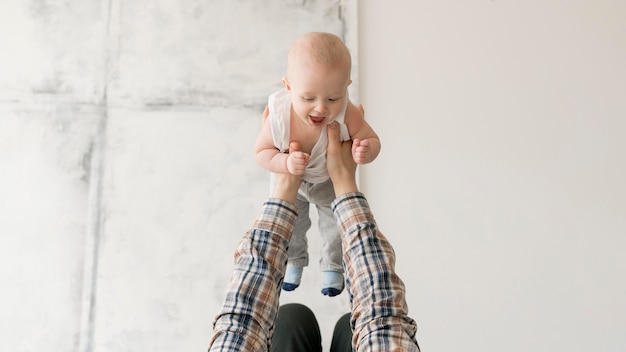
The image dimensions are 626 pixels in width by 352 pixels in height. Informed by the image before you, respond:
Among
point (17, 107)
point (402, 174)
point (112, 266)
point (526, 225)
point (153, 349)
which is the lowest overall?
point (153, 349)

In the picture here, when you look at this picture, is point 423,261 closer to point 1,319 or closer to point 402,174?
point 402,174

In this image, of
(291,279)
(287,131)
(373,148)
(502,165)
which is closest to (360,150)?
(373,148)

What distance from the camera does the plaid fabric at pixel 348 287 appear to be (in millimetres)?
940

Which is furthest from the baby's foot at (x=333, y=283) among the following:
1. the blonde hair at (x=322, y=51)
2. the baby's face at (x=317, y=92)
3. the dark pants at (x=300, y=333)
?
the blonde hair at (x=322, y=51)

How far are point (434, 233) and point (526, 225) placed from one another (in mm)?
340

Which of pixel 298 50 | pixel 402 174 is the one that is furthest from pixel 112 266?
pixel 298 50

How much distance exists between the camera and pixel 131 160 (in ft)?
6.53

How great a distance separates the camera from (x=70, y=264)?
6.40 ft

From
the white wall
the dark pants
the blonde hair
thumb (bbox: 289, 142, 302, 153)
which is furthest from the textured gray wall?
the blonde hair

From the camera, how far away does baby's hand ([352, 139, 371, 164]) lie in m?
1.12

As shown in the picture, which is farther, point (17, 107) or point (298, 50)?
point (17, 107)

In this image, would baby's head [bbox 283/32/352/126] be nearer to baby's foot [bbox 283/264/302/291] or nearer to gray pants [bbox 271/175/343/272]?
gray pants [bbox 271/175/343/272]

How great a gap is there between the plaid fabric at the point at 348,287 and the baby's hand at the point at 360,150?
0.30ft

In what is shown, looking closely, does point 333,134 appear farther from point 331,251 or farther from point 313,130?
point 331,251
